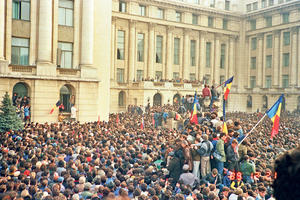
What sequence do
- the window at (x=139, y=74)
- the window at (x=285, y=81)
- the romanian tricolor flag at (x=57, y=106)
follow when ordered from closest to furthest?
the romanian tricolor flag at (x=57, y=106)
the window at (x=139, y=74)
the window at (x=285, y=81)

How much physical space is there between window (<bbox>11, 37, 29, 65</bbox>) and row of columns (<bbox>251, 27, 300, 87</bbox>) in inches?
1955

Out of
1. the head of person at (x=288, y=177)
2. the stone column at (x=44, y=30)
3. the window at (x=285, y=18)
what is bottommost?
the head of person at (x=288, y=177)

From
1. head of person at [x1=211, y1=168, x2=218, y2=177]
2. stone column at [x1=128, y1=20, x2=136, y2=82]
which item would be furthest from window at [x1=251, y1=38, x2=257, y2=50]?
head of person at [x1=211, y1=168, x2=218, y2=177]

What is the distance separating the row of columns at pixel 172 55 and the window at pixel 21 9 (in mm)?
28722

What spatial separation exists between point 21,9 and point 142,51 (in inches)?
1335

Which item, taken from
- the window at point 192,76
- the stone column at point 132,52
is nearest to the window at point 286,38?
the window at point 192,76

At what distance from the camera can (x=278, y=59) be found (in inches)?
2571

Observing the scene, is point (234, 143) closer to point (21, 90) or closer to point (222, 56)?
point (21, 90)

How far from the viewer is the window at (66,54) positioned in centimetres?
3186

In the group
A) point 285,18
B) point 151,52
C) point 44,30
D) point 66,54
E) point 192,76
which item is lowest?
point 66,54

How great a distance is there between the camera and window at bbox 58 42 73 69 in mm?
31859

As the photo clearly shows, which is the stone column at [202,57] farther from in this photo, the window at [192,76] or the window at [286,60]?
the window at [286,60]

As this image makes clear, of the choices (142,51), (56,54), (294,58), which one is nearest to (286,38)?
(294,58)

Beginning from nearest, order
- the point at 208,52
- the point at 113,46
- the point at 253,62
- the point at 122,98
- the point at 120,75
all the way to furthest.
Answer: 1. the point at 113,46
2. the point at 122,98
3. the point at 120,75
4. the point at 208,52
5. the point at 253,62
